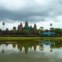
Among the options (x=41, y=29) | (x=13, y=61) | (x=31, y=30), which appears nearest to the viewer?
(x=13, y=61)

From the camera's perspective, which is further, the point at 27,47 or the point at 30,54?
the point at 27,47

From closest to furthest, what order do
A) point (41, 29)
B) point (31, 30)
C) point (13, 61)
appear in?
1. point (13, 61)
2. point (31, 30)
3. point (41, 29)

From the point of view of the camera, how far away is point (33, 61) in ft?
73.2

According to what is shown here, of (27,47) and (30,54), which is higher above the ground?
(27,47)

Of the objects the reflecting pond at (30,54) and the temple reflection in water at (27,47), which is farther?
the temple reflection in water at (27,47)

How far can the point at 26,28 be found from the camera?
4751 inches

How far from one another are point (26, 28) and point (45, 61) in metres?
98.5

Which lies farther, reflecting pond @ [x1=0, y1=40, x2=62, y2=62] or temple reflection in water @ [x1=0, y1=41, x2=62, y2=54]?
temple reflection in water @ [x1=0, y1=41, x2=62, y2=54]

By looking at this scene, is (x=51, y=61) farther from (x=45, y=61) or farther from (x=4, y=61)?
(x=4, y=61)

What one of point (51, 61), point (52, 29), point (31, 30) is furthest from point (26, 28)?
point (51, 61)

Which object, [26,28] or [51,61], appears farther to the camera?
[26,28]

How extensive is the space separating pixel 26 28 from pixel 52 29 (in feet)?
47.0

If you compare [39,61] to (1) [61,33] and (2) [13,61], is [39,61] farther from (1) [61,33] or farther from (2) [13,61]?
(1) [61,33]

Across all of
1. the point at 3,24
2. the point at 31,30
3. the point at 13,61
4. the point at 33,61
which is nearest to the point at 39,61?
the point at 33,61
